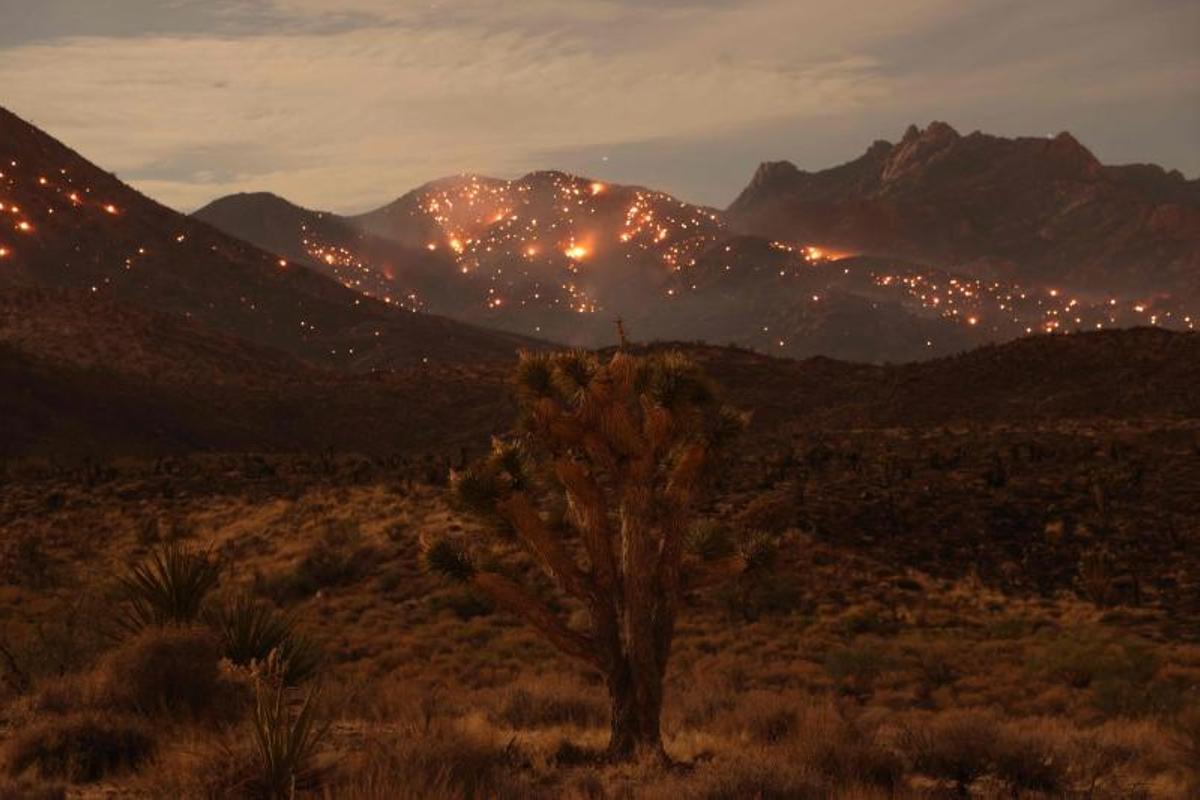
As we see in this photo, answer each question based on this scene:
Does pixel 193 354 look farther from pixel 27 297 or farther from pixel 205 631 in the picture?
pixel 205 631

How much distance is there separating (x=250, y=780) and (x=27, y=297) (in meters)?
81.6

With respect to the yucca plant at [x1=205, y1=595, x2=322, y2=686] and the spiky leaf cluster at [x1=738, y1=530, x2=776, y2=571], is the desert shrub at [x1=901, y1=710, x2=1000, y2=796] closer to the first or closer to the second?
the spiky leaf cluster at [x1=738, y1=530, x2=776, y2=571]

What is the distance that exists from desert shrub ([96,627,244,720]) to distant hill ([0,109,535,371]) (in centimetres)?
9057

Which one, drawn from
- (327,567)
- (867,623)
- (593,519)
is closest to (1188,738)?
(593,519)

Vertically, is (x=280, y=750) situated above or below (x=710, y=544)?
below

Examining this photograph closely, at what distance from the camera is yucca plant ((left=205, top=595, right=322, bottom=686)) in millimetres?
11914

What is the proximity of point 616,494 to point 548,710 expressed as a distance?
9.67 ft

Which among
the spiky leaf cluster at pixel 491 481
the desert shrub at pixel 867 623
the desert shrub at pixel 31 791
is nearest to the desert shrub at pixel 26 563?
the desert shrub at pixel 867 623

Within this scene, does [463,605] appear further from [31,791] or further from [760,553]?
[31,791]

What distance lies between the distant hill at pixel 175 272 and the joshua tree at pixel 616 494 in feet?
298

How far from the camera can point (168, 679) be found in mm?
10742

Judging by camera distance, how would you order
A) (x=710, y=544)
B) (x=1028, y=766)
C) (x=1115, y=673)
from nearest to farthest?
1. (x=1028, y=766)
2. (x=710, y=544)
3. (x=1115, y=673)

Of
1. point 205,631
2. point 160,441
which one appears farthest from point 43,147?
point 205,631

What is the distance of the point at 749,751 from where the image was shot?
10219 mm
